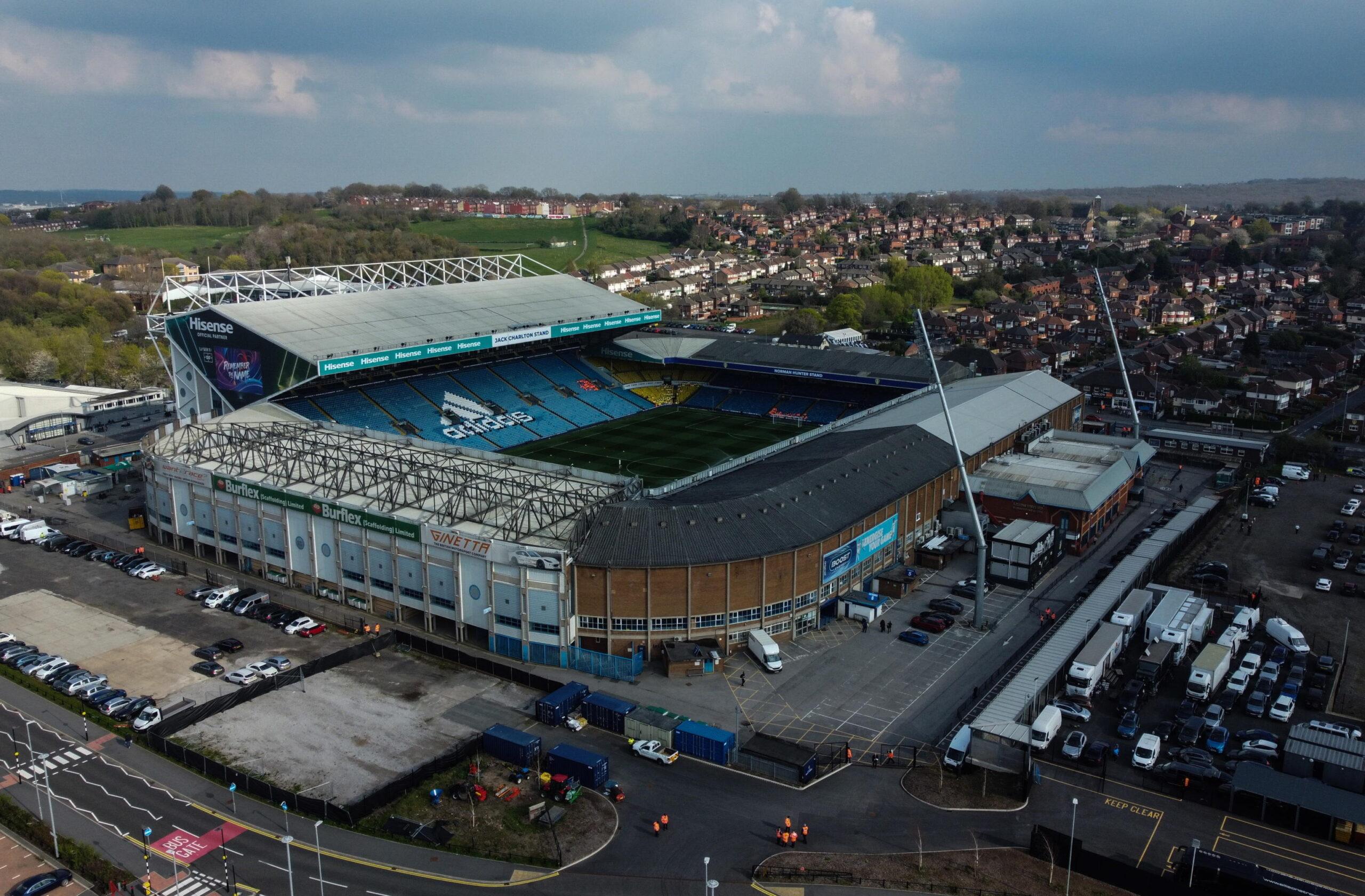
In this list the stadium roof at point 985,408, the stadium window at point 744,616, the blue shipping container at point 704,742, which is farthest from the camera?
the stadium roof at point 985,408

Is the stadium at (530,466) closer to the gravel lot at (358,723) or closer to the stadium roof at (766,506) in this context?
the stadium roof at (766,506)

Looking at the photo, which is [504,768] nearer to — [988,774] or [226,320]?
[988,774]

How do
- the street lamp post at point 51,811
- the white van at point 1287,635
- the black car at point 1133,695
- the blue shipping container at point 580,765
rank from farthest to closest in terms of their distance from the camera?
the white van at point 1287,635 < the black car at point 1133,695 < the blue shipping container at point 580,765 < the street lamp post at point 51,811

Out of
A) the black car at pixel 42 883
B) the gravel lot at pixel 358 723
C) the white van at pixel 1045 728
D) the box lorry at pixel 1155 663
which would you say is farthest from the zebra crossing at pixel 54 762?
the box lorry at pixel 1155 663

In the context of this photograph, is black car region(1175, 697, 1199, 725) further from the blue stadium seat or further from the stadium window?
the blue stadium seat

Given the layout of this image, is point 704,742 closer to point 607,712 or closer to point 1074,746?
point 607,712

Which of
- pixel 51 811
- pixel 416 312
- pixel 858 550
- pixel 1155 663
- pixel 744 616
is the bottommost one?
pixel 51 811

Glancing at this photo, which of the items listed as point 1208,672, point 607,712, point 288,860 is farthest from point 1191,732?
point 288,860

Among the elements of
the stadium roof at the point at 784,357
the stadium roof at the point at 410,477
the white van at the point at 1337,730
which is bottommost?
the white van at the point at 1337,730
